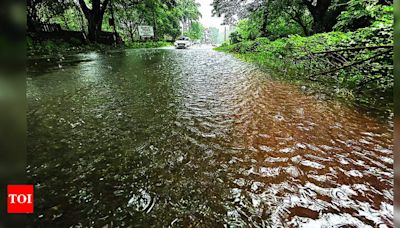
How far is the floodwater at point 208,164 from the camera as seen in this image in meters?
1.44

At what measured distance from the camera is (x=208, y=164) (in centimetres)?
196

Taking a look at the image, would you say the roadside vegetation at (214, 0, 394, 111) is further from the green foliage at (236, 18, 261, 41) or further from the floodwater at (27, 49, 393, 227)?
the green foliage at (236, 18, 261, 41)

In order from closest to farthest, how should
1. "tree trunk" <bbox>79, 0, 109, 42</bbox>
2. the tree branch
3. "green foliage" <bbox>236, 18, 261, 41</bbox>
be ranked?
the tree branch
"tree trunk" <bbox>79, 0, 109, 42</bbox>
"green foliage" <bbox>236, 18, 261, 41</bbox>

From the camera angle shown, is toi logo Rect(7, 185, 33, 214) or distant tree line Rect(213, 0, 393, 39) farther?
distant tree line Rect(213, 0, 393, 39)

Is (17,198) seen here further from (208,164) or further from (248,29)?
(248,29)

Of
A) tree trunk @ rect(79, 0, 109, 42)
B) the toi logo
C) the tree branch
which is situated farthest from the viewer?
tree trunk @ rect(79, 0, 109, 42)

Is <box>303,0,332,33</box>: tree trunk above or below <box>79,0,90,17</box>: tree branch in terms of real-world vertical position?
below

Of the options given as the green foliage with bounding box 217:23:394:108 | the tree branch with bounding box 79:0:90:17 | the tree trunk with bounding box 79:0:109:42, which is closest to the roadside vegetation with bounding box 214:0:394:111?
the green foliage with bounding box 217:23:394:108

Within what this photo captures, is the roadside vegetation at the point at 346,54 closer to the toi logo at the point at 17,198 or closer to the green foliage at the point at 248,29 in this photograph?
the green foliage at the point at 248,29

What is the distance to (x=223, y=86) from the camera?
498 centimetres

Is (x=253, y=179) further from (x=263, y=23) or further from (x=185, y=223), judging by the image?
(x=263, y=23)

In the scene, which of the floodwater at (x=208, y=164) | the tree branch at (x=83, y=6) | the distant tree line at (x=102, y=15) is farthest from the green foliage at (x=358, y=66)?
the tree branch at (x=83, y=6)

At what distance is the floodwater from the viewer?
144 cm

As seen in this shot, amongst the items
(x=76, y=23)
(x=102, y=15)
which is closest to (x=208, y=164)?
(x=102, y=15)
